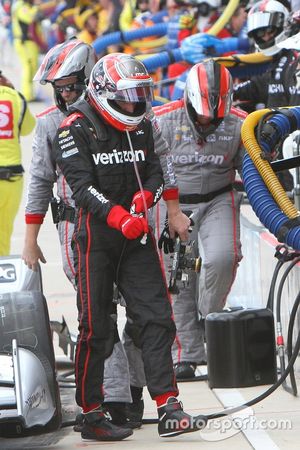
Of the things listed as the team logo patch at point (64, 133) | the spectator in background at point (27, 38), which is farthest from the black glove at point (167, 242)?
the spectator in background at point (27, 38)

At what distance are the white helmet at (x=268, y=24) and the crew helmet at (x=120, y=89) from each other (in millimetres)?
4863

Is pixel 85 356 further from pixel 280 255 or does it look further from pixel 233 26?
pixel 233 26

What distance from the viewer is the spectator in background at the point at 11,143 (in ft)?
35.0

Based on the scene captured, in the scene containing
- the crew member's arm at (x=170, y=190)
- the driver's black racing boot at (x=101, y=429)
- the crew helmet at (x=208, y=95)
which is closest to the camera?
the driver's black racing boot at (x=101, y=429)

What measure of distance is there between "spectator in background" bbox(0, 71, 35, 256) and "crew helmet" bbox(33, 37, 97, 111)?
2.75 metres

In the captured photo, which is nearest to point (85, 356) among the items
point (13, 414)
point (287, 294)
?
point (13, 414)

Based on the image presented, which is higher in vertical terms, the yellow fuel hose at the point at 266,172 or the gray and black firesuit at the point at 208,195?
the yellow fuel hose at the point at 266,172

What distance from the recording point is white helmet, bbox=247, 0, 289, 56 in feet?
38.5

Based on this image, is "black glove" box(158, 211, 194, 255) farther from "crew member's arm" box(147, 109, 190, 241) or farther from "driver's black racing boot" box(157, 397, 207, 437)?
"driver's black racing boot" box(157, 397, 207, 437)

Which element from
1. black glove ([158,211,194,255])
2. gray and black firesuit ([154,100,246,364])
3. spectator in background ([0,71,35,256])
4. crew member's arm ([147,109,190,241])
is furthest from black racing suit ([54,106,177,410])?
spectator in background ([0,71,35,256])

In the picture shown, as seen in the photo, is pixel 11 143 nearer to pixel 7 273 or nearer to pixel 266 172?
pixel 7 273

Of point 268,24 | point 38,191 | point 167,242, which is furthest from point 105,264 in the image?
point 268,24

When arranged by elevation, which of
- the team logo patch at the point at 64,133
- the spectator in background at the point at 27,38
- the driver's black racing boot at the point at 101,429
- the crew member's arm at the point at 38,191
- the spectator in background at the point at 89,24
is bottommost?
A: the spectator in background at the point at 27,38

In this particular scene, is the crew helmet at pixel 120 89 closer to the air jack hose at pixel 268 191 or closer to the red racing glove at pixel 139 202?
the red racing glove at pixel 139 202
